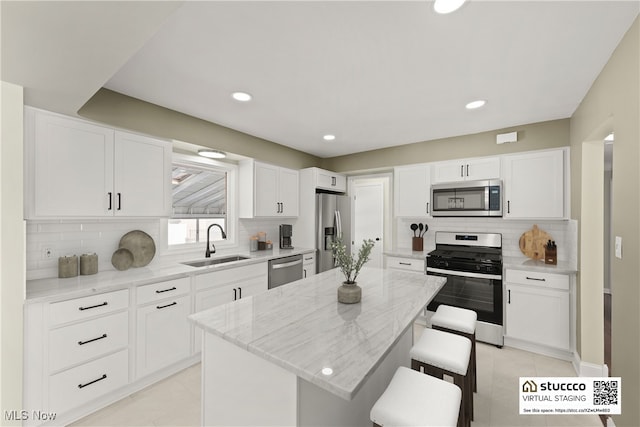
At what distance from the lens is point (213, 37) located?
1.68 metres

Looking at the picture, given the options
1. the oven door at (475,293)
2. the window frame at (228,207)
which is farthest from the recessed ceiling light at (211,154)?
the oven door at (475,293)

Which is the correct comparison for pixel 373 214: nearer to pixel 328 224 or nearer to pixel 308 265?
pixel 328 224

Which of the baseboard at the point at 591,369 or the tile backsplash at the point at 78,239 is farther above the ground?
the tile backsplash at the point at 78,239

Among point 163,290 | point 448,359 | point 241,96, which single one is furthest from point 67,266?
point 448,359

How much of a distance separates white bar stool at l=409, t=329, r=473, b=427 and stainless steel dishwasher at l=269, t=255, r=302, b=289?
7.05 ft

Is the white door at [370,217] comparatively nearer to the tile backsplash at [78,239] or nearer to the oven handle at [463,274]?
the oven handle at [463,274]

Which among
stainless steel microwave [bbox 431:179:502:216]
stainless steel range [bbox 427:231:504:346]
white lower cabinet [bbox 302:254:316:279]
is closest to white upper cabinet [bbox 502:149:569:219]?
stainless steel microwave [bbox 431:179:502:216]

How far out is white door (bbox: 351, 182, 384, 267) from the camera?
5.48 meters

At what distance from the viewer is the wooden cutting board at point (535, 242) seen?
3.27m

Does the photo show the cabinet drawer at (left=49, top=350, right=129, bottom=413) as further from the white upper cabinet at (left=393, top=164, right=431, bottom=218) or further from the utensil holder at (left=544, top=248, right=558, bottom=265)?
the utensil holder at (left=544, top=248, right=558, bottom=265)

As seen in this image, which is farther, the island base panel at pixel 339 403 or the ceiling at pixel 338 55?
the ceiling at pixel 338 55

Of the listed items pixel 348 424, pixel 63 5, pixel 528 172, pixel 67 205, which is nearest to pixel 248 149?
pixel 67 205

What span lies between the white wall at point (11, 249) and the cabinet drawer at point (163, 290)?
0.71 metres

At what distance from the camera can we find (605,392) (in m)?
1.82
